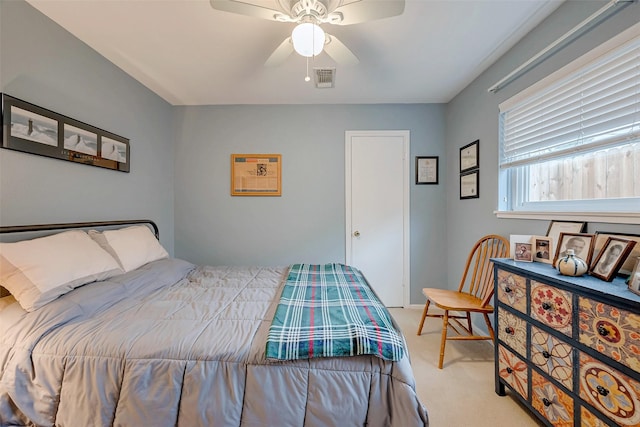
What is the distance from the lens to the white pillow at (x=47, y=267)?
125 cm

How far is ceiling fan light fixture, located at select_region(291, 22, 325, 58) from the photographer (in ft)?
4.62

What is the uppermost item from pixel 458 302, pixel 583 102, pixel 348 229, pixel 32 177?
pixel 583 102

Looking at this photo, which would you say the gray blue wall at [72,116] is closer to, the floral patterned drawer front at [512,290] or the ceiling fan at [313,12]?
the ceiling fan at [313,12]

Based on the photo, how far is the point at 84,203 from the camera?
198 centimetres

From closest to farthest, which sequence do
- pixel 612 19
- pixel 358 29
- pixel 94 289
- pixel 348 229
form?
pixel 612 19
pixel 94 289
pixel 358 29
pixel 348 229

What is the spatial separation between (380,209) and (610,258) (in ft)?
6.73

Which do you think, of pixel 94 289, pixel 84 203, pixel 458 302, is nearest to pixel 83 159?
pixel 84 203

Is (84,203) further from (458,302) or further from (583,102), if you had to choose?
(583,102)

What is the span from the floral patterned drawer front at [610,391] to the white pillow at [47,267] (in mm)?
2615

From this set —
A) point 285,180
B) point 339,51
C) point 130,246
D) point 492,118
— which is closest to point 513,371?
point 492,118

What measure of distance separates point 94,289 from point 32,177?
0.93 meters

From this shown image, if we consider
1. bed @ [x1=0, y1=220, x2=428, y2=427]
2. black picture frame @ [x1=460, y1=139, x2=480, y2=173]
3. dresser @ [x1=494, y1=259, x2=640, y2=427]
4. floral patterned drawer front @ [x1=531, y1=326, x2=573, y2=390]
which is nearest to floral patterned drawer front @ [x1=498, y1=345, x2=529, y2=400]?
dresser @ [x1=494, y1=259, x2=640, y2=427]

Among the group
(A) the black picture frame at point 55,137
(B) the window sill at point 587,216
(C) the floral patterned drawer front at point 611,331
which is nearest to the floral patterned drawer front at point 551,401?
(C) the floral patterned drawer front at point 611,331

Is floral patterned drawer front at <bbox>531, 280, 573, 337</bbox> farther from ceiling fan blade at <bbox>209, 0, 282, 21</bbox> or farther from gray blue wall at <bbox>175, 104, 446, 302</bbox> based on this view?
ceiling fan blade at <bbox>209, 0, 282, 21</bbox>
